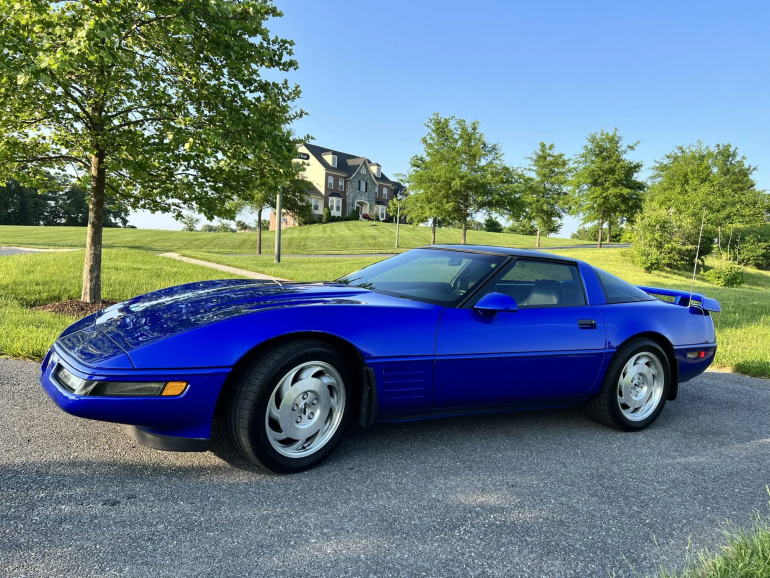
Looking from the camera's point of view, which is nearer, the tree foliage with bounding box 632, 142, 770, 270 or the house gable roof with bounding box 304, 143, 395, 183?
the tree foliage with bounding box 632, 142, 770, 270

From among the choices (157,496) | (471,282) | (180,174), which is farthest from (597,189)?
(157,496)

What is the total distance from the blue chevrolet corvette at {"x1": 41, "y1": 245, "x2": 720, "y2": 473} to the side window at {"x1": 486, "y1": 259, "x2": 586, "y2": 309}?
0.01 m

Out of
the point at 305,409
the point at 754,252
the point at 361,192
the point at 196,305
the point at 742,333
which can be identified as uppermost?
the point at 361,192

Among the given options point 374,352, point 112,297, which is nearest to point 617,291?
point 374,352

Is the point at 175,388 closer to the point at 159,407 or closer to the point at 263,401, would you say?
the point at 159,407

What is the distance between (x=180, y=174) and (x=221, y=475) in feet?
19.8

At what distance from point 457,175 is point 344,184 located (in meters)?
40.5

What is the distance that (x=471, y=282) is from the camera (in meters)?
3.38

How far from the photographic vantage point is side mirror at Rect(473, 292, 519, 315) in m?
3.04

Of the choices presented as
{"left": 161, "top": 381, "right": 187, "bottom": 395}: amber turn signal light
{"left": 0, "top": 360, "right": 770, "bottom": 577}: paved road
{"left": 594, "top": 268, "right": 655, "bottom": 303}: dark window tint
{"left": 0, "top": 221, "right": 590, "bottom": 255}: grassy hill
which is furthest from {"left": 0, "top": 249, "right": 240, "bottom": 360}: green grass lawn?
{"left": 0, "top": 221, "right": 590, "bottom": 255}: grassy hill

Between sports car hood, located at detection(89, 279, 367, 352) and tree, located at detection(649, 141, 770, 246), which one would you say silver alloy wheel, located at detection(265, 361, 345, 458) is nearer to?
→ sports car hood, located at detection(89, 279, 367, 352)

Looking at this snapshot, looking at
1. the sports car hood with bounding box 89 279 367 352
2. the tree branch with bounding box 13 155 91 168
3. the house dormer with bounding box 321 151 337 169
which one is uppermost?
the house dormer with bounding box 321 151 337 169

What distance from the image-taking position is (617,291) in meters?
3.98

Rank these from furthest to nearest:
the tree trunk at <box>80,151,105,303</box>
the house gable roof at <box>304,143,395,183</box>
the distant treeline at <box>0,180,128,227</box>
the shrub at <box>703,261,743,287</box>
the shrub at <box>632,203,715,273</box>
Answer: the house gable roof at <box>304,143,395,183</box> < the distant treeline at <box>0,180,128,227</box> < the shrub at <box>632,203,715,273</box> < the shrub at <box>703,261,743,287</box> < the tree trunk at <box>80,151,105,303</box>
